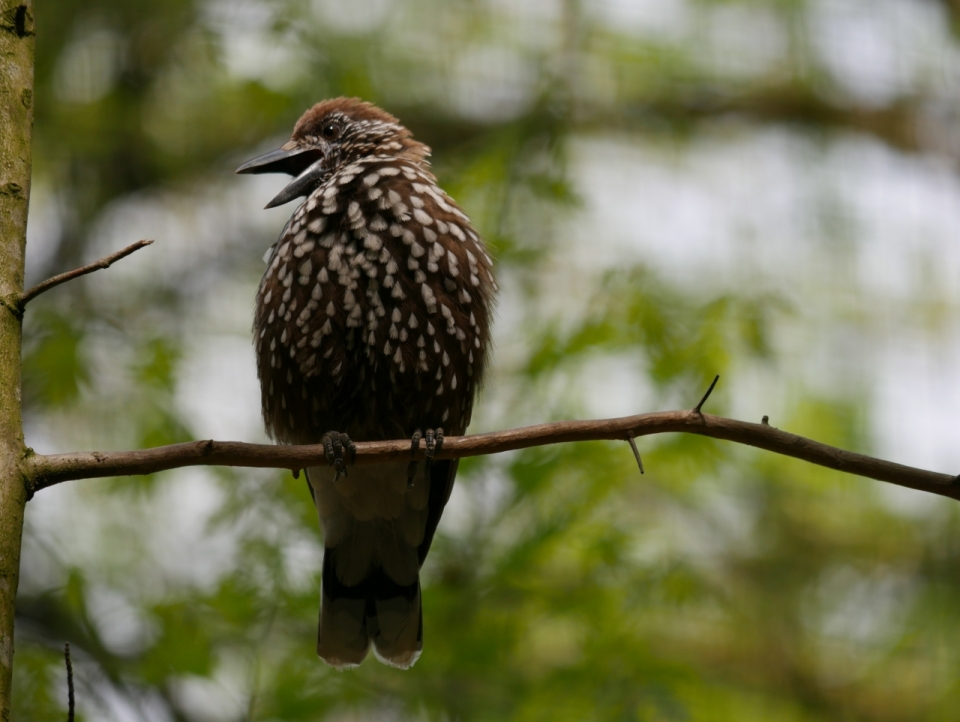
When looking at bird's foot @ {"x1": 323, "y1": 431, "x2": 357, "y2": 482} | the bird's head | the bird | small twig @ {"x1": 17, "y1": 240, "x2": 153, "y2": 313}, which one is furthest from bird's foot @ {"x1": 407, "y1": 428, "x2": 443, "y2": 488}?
the bird's head

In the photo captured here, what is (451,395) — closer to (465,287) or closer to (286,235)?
(465,287)

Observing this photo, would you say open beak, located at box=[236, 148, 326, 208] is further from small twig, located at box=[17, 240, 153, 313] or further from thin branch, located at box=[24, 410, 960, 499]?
small twig, located at box=[17, 240, 153, 313]

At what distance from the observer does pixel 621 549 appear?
5.52m

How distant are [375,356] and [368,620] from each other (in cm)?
137

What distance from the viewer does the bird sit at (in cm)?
423

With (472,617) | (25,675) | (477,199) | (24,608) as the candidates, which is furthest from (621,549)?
(24,608)

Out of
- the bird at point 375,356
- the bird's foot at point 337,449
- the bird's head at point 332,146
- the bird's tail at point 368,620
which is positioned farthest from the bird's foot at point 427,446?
the bird's head at point 332,146

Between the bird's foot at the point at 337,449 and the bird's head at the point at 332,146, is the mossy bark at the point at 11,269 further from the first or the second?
the bird's head at the point at 332,146

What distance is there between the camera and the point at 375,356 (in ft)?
13.8

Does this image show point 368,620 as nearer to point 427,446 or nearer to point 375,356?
point 375,356

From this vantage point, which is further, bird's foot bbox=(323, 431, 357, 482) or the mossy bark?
bird's foot bbox=(323, 431, 357, 482)

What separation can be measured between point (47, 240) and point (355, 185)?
402 cm

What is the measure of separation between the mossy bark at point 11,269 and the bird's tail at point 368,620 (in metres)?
2.37

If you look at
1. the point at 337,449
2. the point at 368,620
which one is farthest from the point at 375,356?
the point at 368,620
